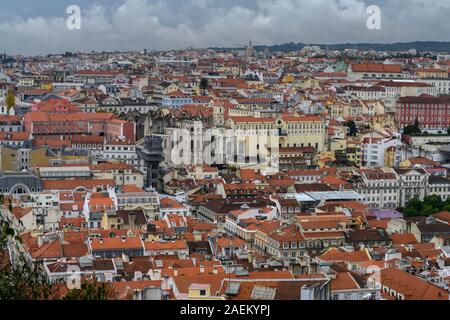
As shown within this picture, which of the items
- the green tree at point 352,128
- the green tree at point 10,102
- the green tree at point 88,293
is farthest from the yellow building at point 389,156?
the green tree at point 88,293

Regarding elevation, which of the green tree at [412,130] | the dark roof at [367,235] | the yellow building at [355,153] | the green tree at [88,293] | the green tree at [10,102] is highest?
the green tree at [10,102]

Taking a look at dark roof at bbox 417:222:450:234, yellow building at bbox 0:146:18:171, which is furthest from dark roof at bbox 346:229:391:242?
yellow building at bbox 0:146:18:171

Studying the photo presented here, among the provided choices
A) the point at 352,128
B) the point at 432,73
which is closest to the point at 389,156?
the point at 352,128

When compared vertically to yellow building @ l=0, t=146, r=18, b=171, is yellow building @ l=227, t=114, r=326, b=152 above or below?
above

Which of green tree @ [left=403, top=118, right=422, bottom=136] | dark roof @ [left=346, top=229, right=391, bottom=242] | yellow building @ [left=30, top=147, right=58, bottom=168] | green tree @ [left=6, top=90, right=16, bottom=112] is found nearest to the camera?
dark roof @ [left=346, top=229, right=391, bottom=242]

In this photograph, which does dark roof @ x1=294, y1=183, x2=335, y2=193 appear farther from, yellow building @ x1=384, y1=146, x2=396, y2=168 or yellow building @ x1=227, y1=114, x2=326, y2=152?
yellow building @ x1=227, y1=114, x2=326, y2=152

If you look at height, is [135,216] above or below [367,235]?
above

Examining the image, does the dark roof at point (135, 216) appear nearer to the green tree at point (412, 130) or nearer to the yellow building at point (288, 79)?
the green tree at point (412, 130)

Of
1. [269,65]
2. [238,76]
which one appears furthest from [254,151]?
[269,65]

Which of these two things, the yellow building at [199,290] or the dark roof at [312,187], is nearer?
the yellow building at [199,290]

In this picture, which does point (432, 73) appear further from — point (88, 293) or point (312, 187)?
point (88, 293)

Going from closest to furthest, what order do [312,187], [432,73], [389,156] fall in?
[312,187] → [389,156] → [432,73]
